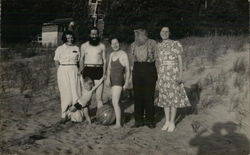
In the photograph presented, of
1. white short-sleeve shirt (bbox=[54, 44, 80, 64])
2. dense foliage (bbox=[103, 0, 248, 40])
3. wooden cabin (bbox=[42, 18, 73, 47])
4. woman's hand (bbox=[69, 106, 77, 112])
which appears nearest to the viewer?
white short-sleeve shirt (bbox=[54, 44, 80, 64])

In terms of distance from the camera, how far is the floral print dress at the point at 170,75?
824 cm

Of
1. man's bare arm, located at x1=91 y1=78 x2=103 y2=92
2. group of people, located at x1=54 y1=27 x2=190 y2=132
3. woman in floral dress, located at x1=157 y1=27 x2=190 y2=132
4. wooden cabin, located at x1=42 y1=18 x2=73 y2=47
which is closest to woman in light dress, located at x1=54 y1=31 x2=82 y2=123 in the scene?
group of people, located at x1=54 y1=27 x2=190 y2=132

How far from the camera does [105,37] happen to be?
87.6 feet

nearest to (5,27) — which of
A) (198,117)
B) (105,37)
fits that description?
(105,37)

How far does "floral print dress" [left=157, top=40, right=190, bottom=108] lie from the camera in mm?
8242

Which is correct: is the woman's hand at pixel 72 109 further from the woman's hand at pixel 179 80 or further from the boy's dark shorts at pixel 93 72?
the woman's hand at pixel 179 80

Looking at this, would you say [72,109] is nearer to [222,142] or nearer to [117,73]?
[117,73]

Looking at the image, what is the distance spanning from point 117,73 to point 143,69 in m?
0.53

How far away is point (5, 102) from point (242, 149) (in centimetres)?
676

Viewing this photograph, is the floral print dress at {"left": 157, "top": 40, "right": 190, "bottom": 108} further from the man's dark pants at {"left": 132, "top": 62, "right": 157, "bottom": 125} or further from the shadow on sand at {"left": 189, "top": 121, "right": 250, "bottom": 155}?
the shadow on sand at {"left": 189, "top": 121, "right": 250, "bottom": 155}

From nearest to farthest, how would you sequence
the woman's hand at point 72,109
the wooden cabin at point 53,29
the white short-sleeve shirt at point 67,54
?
the white short-sleeve shirt at point 67,54
the woman's hand at point 72,109
the wooden cabin at point 53,29

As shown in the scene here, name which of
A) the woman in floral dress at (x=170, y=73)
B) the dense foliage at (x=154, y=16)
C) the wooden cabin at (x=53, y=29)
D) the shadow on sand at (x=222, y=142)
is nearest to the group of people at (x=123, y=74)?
the woman in floral dress at (x=170, y=73)

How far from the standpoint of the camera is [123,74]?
28.1 ft

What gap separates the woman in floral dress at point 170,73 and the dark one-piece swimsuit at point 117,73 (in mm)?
784
